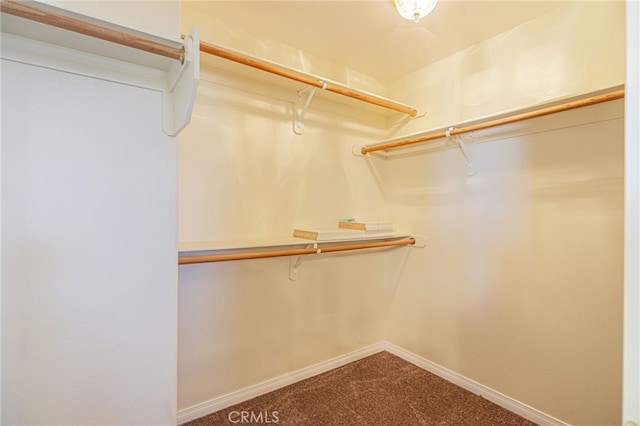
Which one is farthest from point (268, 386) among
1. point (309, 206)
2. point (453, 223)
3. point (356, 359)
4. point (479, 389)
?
point (453, 223)

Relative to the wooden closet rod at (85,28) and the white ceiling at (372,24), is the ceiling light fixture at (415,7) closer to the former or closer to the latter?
the white ceiling at (372,24)

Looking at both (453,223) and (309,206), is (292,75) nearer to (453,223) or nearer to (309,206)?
(309,206)

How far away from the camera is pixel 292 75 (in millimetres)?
1739

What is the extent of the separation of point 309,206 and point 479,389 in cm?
164

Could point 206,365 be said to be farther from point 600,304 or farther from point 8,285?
point 600,304

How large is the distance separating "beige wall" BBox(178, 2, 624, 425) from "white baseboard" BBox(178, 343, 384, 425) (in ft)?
0.17

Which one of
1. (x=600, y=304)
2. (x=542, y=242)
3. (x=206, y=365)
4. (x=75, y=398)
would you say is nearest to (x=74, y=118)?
(x=75, y=398)

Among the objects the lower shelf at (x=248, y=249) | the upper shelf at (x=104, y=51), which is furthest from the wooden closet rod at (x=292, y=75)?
the lower shelf at (x=248, y=249)

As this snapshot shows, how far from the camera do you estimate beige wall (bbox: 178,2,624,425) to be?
157cm

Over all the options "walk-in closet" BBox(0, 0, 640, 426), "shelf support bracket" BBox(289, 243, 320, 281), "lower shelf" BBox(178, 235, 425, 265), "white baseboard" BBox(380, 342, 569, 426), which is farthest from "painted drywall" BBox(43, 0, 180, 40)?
"white baseboard" BBox(380, 342, 569, 426)

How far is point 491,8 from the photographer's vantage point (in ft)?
5.42

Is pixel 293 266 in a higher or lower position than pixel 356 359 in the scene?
higher

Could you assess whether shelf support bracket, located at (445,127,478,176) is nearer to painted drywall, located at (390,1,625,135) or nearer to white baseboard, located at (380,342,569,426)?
painted drywall, located at (390,1,625,135)
